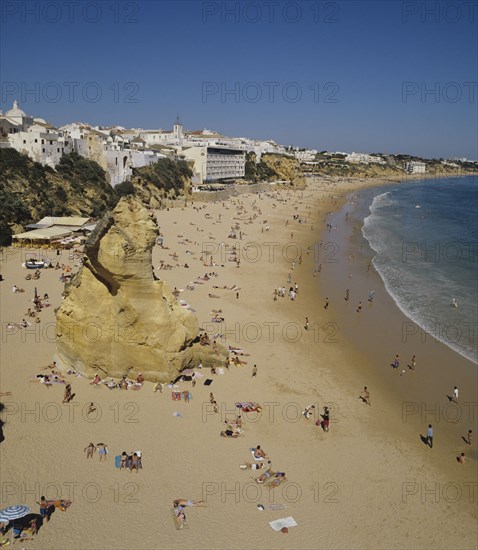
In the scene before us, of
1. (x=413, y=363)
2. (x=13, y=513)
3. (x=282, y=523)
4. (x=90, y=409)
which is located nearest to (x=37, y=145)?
(x=90, y=409)

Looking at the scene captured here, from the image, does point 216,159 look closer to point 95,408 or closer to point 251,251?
point 251,251

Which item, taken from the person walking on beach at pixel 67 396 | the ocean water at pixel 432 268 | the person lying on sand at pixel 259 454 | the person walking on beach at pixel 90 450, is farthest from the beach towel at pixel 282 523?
the ocean water at pixel 432 268

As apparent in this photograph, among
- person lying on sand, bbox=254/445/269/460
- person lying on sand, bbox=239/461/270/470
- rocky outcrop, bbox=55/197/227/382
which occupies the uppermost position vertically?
rocky outcrop, bbox=55/197/227/382

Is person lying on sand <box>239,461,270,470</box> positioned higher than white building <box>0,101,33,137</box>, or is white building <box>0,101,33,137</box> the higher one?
white building <box>0,101,33,137</box>

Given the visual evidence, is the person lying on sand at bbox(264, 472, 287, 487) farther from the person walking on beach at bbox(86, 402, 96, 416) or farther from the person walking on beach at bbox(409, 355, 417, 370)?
the person walking on beach at bbox(409, 355, 417, 370)

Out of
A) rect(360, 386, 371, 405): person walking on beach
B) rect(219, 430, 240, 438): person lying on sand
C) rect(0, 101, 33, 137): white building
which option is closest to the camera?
rect(219, 430, 240, 438): person lying on sand

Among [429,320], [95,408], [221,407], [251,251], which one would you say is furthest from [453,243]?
[95,408]

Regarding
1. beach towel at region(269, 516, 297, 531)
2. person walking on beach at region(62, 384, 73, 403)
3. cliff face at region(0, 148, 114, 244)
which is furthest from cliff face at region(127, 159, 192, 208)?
beach towel at region(269, 516, 297, 531)

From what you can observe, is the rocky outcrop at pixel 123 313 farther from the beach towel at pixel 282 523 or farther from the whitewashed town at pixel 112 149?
the whitewashed town at pixel 112 149
